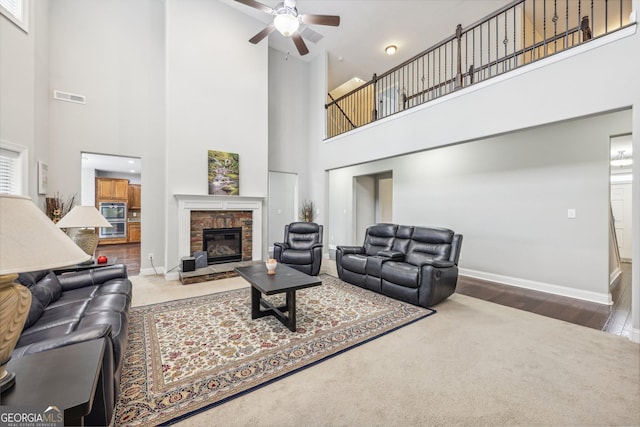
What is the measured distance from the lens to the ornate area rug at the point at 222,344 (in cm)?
175

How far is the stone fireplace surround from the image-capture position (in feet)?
15.8

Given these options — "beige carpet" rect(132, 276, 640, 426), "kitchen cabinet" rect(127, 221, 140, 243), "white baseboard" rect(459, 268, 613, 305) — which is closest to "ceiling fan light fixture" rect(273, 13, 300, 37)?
"beige carpet" rect(132, 276, 640, 426)

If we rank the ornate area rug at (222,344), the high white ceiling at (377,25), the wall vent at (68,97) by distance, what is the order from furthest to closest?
the high white ceiling at (377,25)
the wall vent at (68,97)
the ornate area rug at (222,344)

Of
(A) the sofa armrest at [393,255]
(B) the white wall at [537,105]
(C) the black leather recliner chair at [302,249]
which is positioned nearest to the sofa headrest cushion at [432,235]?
(A) the sofa armrest at [393,255]

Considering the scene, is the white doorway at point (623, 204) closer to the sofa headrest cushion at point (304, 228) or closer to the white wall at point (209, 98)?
the sofa headrest cushion at point (304, 228)

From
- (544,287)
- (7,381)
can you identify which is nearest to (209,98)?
(7,381)

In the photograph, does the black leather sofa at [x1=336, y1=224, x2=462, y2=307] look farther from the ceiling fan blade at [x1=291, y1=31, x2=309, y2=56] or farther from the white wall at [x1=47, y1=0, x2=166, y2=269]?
the white wall at [x1=47, y1=0, x2=166, y2=269]

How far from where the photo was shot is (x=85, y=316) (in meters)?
1.98

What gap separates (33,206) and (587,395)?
322 centimetres

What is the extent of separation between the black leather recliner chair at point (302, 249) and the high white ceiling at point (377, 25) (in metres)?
4.18

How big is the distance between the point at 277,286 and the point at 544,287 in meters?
3.99

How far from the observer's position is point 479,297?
3.69 m

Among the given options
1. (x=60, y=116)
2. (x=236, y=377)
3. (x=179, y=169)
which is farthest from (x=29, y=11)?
(x=236, y=377)

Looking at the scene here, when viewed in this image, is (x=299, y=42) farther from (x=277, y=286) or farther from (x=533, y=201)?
(x=533, y=201)
